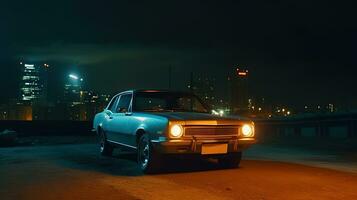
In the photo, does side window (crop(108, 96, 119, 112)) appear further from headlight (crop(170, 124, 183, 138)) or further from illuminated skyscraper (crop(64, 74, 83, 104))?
illuminated skyscraper (crop(64, 74, 83, 104))

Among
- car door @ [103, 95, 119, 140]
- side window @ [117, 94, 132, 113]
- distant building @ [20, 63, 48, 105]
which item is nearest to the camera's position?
side window @ [117, 94, 132, 113]

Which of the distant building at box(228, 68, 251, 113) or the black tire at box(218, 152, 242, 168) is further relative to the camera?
the distant building at box(228, 68, 251, 113)

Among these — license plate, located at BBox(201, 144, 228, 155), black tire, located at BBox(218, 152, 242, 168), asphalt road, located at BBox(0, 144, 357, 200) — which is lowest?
asphalt road, located at BBox(0, 144, 357, 200)

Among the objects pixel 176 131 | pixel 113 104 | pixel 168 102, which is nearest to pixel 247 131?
pixel 176 131

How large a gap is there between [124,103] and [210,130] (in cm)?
308

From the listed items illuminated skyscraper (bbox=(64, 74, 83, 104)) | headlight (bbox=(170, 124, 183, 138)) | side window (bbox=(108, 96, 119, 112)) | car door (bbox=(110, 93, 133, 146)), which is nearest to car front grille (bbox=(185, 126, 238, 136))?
headlight (bbox=(170, 124, 183, 138))

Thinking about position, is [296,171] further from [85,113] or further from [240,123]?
[85,113]

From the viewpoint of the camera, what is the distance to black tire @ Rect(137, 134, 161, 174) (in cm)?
938

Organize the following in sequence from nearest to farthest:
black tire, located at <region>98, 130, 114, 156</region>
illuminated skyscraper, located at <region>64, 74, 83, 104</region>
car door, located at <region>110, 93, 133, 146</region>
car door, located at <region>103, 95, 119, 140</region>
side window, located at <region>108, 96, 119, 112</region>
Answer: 1. car door, located at <region>110, 93, 133, 146</region>
2. car door, located at <region>103, 95, 119, 140</region>
3. side window, located at <region>108, 96, 119, 112</region>
4. black tire, located at <region>98, 130, 114, 156</region>
5. illuminated skyscraper, located at <region>64, 74, 83, 104</region>

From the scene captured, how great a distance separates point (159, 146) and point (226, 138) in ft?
4.27

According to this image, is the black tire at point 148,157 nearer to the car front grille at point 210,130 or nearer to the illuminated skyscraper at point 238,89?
the car front grille at point 210,130

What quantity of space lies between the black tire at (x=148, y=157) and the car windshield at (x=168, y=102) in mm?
1213

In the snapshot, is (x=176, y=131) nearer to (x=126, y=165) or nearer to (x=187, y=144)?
(x=187, y=144)

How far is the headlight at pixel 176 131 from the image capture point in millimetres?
9109
